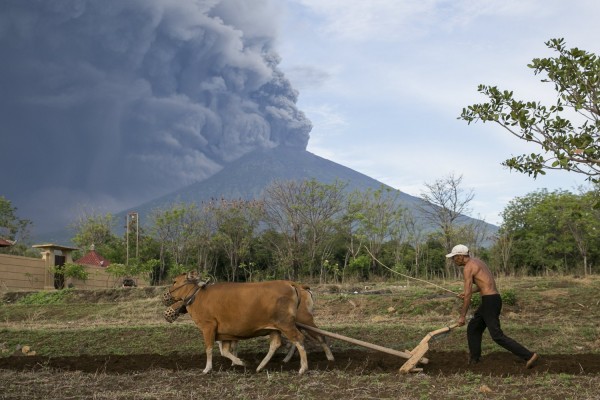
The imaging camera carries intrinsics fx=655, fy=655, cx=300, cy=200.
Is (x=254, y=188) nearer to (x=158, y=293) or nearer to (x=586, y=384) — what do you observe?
(x=158, y=293)

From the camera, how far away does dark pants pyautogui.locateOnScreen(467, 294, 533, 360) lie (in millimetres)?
8673

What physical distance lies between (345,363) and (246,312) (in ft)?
5.44

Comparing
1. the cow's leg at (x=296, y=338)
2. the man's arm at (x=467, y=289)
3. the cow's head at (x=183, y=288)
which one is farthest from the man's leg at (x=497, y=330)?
the cow's head at (x=183, y=288)

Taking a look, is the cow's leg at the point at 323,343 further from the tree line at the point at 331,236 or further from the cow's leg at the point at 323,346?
the tree line at the point at 331,236

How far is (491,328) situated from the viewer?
8914mm

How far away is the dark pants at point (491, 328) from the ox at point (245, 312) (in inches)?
95.7

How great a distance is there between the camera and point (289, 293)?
958cm

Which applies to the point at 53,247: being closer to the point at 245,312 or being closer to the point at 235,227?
the point at 235,227

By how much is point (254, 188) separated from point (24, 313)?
172 metres

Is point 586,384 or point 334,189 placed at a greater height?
point 334,189

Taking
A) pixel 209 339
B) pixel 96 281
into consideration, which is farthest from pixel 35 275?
pixel 209 339

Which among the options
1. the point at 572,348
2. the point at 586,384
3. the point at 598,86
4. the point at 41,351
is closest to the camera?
the point at 586,384

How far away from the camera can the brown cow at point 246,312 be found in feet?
31.0

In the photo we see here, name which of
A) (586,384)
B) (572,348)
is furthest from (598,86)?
(586,384)
